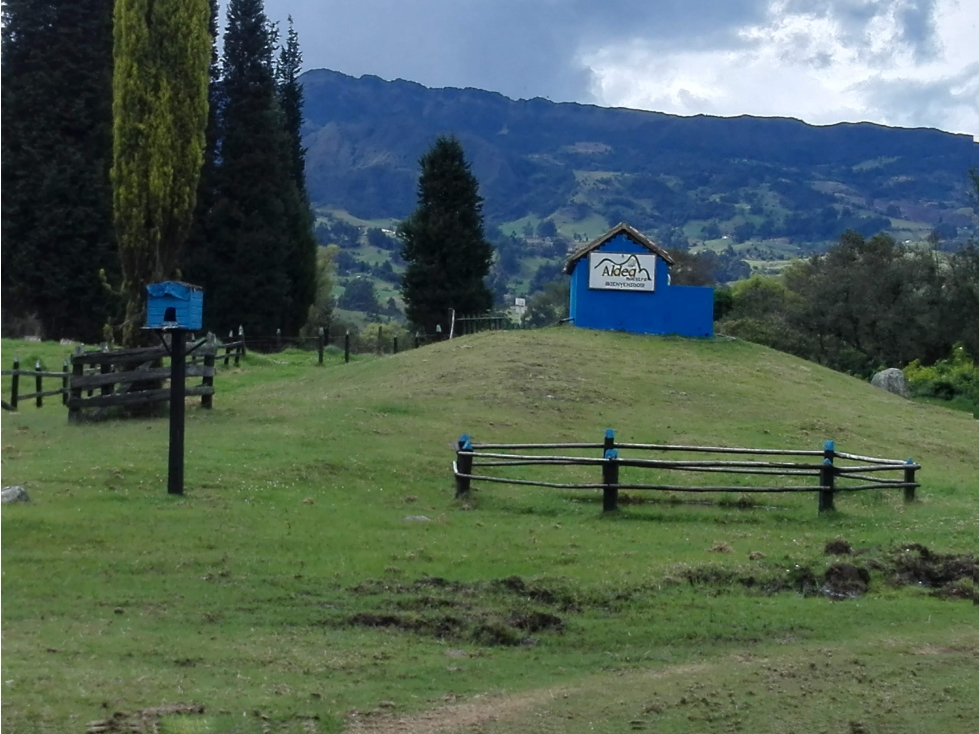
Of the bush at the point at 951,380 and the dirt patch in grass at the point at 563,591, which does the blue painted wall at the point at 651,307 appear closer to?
the bush at the point at 951,380

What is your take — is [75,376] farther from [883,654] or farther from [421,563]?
[883,654]

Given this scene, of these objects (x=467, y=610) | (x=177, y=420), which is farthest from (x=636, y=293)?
(x=467, y=610)

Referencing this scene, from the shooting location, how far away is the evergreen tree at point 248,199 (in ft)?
185

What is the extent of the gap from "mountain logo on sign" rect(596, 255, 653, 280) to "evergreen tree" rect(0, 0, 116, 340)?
21.0 m

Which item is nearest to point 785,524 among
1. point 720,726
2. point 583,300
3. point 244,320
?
point 720,726

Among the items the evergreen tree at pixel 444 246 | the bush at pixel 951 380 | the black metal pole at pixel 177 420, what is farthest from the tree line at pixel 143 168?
the bush at pixel 951 380

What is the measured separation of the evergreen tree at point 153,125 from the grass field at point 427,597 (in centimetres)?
439

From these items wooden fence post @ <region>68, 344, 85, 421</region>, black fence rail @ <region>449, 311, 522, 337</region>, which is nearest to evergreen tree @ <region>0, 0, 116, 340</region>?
black fence rail @ <region>449, 311, 522, 337</region>

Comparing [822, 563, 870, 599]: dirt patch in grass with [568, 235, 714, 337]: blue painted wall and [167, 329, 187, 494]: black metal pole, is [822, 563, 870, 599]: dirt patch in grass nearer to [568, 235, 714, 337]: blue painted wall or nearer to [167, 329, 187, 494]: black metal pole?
[167, 329, 187, 494]: black metal pole

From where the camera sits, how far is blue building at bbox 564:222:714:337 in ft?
145

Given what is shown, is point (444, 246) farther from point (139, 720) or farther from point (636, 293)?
point (139, 720)

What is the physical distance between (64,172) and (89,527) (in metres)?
37.2

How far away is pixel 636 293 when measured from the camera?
145 feet

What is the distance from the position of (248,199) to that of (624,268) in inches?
867
